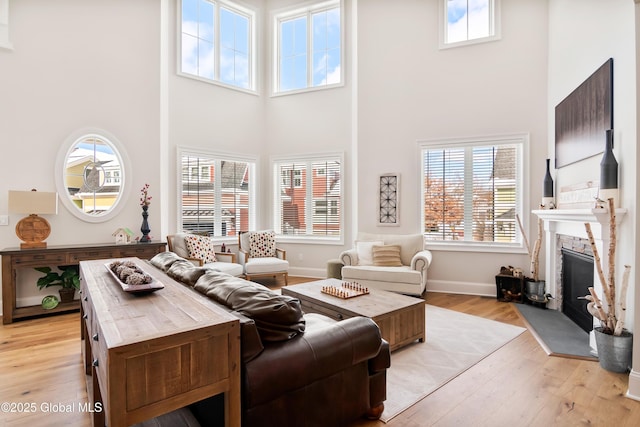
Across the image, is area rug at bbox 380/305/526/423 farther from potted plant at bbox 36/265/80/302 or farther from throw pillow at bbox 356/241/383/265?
potted plant at bbox 36/265/80/302

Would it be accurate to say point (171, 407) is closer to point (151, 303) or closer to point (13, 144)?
point (151, 303)

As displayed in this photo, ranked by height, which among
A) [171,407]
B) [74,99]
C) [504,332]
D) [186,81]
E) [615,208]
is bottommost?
[504,332]

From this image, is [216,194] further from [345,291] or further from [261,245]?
[345,291]

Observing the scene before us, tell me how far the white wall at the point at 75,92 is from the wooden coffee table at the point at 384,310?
323 centimetres

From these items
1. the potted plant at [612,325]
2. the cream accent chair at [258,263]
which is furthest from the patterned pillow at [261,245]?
A: the potted plant at [612,325]

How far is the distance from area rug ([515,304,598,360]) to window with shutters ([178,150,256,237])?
4747mm

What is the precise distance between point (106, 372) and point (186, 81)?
555cm

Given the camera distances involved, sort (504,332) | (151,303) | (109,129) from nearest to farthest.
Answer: (151,303) → (504,332) → (109,129)

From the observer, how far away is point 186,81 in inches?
229

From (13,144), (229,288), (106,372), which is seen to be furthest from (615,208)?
(13,144)

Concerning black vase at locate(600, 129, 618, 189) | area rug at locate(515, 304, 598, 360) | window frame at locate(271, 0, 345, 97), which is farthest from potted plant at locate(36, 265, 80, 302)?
black vase at locate(600, 129, 618, 189)

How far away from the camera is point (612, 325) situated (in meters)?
2.70

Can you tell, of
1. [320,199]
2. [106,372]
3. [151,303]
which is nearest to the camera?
[106,372]

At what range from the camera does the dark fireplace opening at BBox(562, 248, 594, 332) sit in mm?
3494
